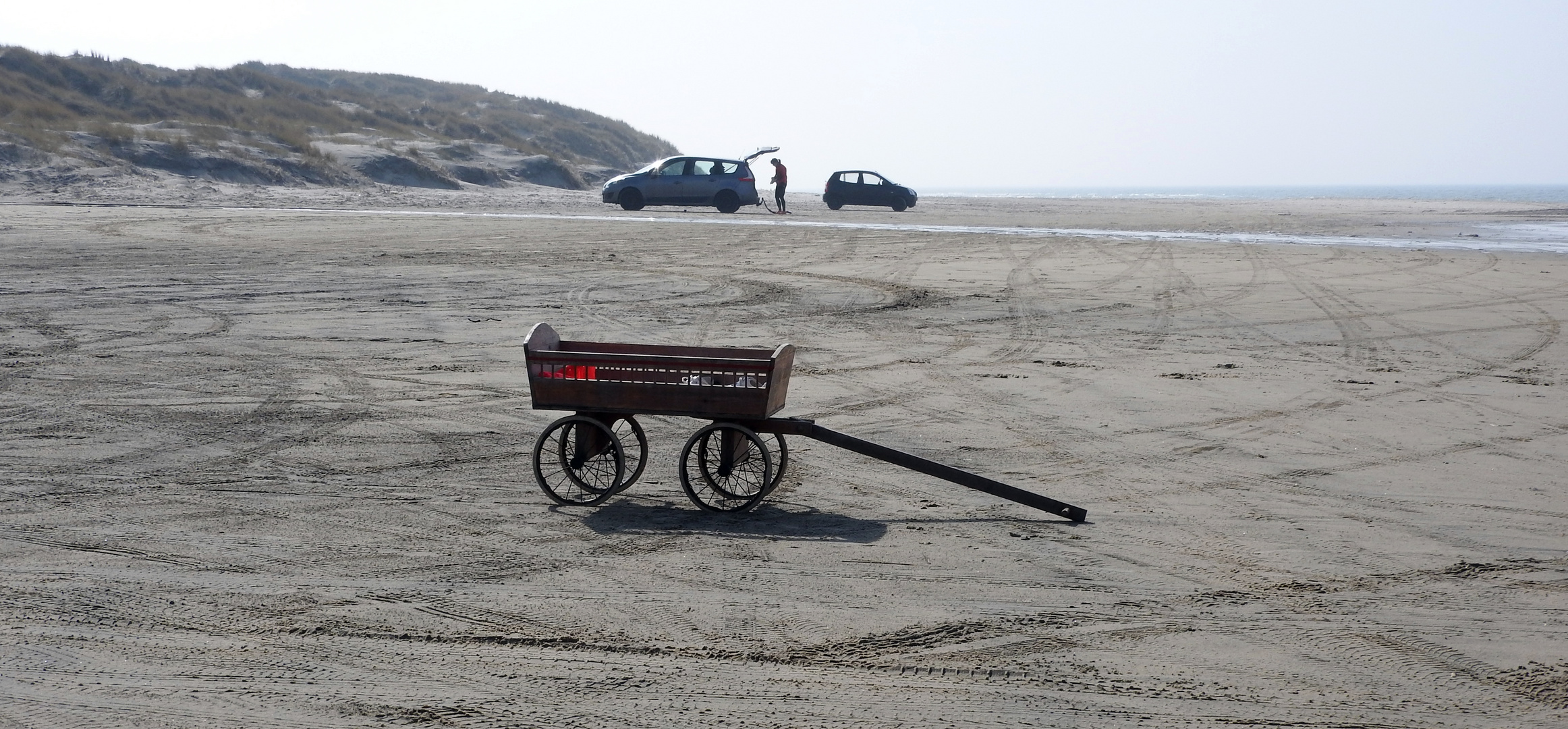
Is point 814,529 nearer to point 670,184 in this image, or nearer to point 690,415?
point 690,415

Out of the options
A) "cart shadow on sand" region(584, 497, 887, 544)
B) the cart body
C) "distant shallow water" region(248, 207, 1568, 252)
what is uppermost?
"distant shallow water" region(248, 207, 1568, 252)

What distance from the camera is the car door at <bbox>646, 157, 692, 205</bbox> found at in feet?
116

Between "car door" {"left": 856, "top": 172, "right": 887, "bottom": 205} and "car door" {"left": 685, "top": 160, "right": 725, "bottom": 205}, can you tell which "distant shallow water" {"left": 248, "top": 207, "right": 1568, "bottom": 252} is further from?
"car door" {"left": 856, "top": 172, "right": 887, "bottom": 205}

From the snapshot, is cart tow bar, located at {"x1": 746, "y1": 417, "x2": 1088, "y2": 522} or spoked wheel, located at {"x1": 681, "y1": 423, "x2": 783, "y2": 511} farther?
spoked wheel, located at {"x1": 681, "y1": 423, "x2": 783, "y2": 511}

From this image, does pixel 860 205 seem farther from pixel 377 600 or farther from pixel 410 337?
pixel 377 600

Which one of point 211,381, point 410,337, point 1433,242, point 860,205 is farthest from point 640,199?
point 211,381

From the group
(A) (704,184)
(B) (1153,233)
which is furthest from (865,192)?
(B) (1153,233)

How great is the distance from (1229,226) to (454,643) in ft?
99.6

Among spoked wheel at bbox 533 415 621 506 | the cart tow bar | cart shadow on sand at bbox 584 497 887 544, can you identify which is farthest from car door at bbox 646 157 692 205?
the cart tow bar

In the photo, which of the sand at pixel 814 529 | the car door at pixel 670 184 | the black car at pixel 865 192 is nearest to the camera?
the sand at pixel 814 529

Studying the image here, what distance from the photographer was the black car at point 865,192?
128 feet

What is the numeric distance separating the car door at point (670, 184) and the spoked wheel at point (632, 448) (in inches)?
1080

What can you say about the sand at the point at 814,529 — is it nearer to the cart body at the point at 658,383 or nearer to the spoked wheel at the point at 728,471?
the spoked wheel at the point at 728,471

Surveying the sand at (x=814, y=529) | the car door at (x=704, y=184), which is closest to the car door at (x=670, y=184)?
the car door at (x=704, y=184)
